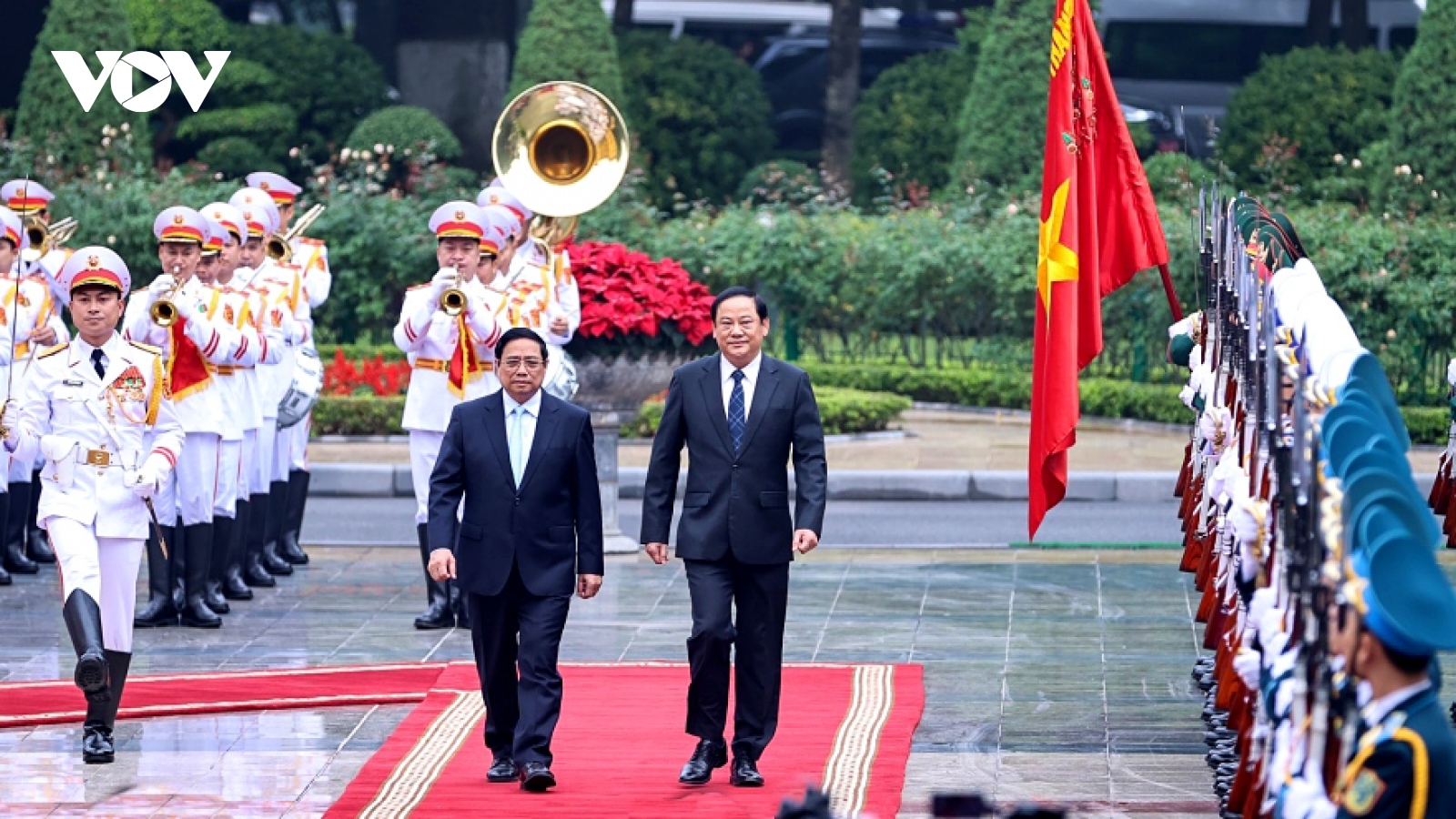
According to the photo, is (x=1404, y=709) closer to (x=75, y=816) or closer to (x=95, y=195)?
(x=75, y=816)

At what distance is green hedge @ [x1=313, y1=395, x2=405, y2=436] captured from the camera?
1986 cm

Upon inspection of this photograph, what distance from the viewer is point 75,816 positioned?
822 centimetres

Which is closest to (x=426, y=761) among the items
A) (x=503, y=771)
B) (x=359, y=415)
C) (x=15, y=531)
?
(x=503, y=771)

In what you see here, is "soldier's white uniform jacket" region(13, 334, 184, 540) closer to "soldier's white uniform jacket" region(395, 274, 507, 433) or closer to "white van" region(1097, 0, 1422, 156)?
"soldier's white uniform jacket" region(395, 274, 507, 433)

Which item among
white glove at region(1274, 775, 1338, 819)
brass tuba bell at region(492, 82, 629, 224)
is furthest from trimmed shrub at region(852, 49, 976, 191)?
white glove at region(1274, 775, 1338, 819)

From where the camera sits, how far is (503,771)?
28.8 feet

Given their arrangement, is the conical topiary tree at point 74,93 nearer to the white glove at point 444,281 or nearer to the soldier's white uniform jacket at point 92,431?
the white glove at point 444,281

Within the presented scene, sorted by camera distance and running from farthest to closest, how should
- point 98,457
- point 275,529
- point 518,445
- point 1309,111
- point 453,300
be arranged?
point 1309,111 → point 275,529 → point 453,300 → point 98,457 → point 518,445

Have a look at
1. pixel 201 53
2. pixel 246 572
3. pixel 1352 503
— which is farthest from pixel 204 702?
pixel 201 53

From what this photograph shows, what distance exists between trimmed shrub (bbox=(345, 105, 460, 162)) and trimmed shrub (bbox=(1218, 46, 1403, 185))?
Result: 8.55m

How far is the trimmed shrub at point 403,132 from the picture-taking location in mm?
29125

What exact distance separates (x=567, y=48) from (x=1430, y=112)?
9464 mm

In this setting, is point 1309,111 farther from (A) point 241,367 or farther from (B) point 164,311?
(B) point 164,311

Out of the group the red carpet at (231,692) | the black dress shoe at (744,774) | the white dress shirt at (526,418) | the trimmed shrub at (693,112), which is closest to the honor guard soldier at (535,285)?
the red carpet at (231,692)
